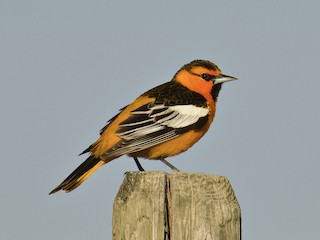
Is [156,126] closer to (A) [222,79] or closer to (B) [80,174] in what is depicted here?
(B) [80,174]

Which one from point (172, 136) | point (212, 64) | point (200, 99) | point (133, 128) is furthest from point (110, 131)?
point (212, 64)

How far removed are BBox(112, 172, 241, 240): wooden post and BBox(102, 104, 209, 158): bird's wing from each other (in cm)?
209

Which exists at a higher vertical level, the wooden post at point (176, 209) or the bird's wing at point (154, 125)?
the bird's wing at point (154, 125)

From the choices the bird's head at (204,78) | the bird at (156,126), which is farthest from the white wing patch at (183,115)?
the bird's head at (204,78)

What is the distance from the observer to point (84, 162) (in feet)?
19.2

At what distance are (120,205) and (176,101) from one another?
3.07 meters

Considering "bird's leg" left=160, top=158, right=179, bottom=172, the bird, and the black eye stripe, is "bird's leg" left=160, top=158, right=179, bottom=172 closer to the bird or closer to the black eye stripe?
the bird

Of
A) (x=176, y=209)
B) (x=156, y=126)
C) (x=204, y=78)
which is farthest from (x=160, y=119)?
(x=176, y=209)

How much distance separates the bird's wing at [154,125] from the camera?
6082mm

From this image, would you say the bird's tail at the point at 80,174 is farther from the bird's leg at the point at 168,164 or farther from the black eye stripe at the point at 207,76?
the black eye stripe at the point at 207,76

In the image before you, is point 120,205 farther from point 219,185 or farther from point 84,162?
point 84,162

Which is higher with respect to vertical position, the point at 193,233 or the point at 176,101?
the point at 176,101

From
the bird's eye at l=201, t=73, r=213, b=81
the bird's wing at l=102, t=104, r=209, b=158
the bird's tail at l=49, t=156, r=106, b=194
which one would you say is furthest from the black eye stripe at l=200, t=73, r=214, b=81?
the bird's tail at l=49, t=156, r=106, b=194

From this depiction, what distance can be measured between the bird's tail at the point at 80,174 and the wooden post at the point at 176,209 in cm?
166
